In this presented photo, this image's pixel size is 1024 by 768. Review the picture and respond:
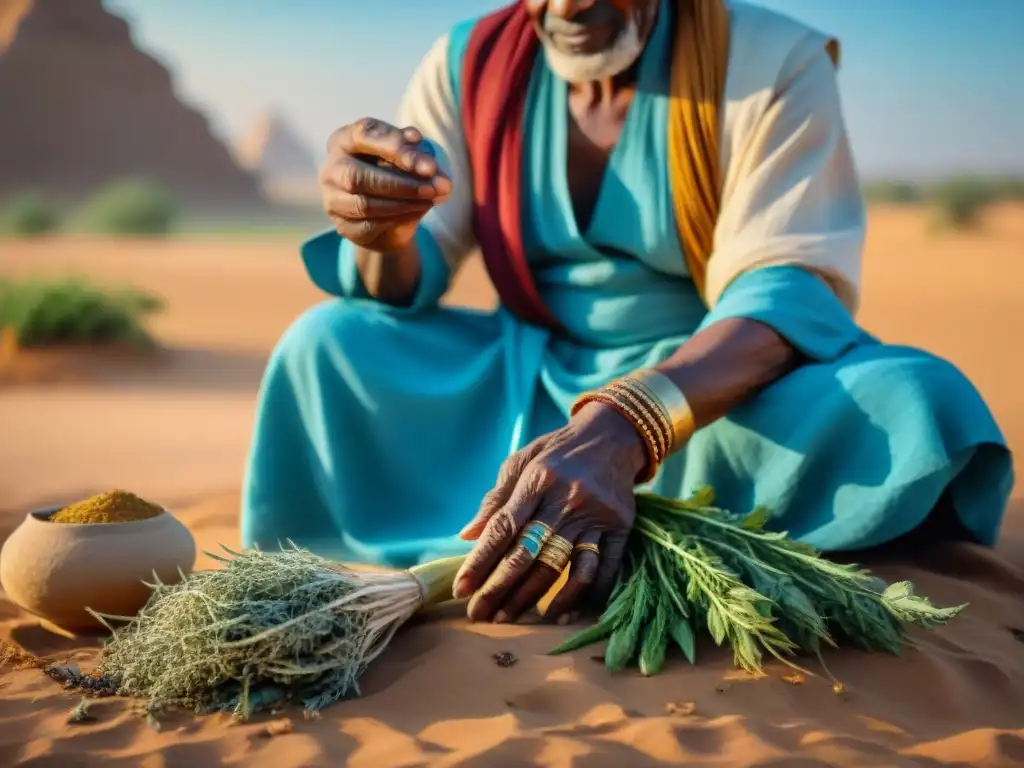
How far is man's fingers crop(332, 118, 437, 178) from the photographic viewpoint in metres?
2.83

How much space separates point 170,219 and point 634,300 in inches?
1508

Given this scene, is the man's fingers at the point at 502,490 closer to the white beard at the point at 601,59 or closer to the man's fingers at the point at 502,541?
the man's fingers at the point at 502,541

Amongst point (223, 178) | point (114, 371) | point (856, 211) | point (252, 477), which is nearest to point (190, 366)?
point (114, 371)

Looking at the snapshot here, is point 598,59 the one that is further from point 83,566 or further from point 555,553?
point 83,566

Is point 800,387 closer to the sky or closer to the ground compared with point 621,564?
closer to the sky

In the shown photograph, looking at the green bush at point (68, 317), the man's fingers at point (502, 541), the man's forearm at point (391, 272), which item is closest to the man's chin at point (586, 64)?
the man's forearm at point (391, 272)

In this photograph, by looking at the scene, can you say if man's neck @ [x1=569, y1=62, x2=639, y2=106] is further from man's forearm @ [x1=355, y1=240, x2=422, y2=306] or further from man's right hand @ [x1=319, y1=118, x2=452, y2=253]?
man's right hand @ [x1=319, y1=118, x2=452, y2=253]

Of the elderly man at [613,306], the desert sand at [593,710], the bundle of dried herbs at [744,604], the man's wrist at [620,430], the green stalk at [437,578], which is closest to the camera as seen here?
the desert sand at [593,710]

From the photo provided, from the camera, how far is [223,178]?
194ft

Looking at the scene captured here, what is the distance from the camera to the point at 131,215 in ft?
124

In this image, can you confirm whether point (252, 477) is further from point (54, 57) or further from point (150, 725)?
point (54, 57)

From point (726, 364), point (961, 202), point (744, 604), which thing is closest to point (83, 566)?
point (744, 604)

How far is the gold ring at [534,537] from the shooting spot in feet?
8.32

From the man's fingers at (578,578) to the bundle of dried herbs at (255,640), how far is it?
1.33 feet
